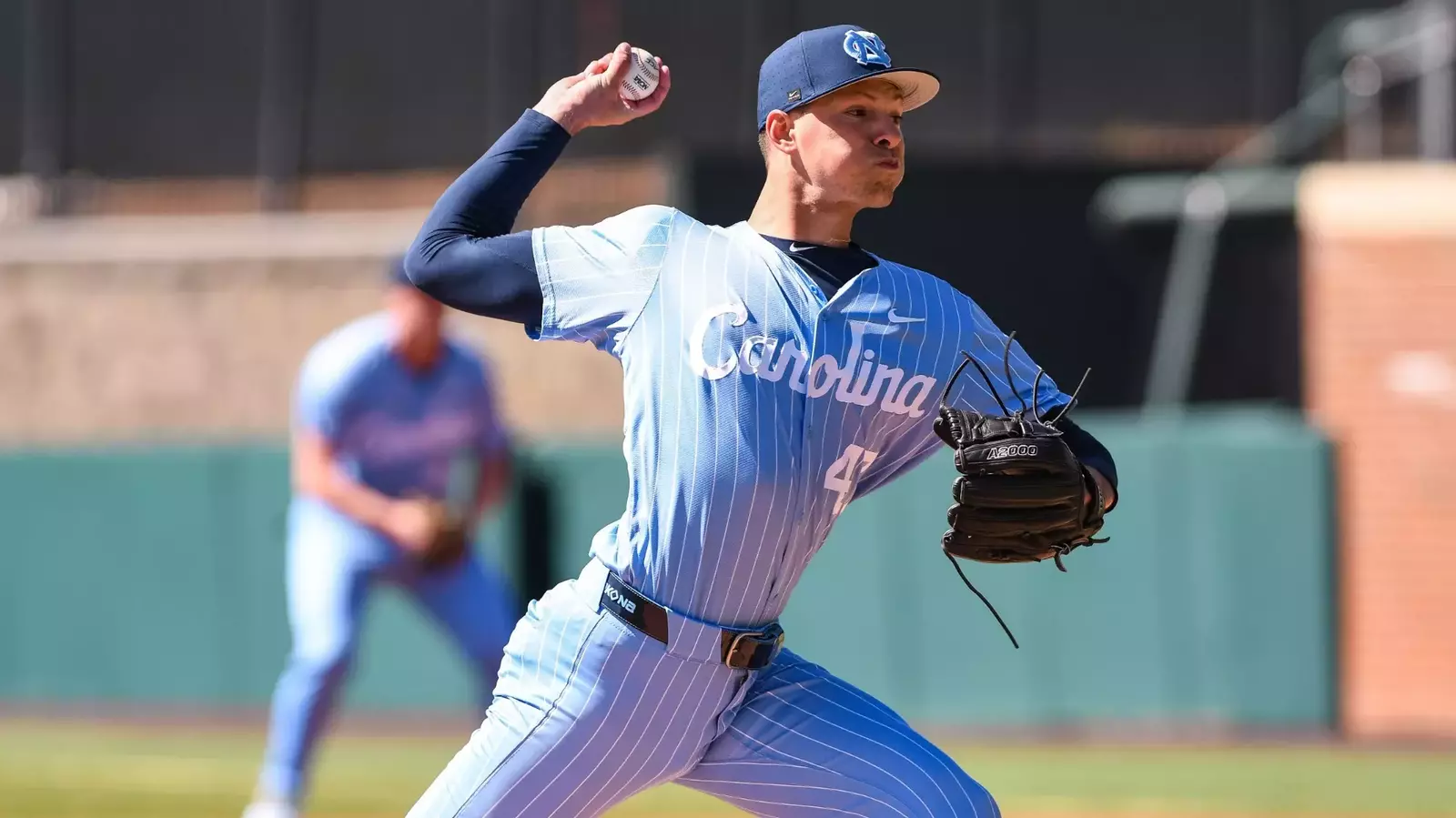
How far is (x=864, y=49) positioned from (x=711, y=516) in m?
0.92

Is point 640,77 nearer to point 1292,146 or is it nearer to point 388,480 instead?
point 388,480

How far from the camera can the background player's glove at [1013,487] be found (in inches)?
147

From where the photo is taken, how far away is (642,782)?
3867mm

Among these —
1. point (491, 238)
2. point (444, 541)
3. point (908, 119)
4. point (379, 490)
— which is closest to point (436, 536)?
point (444, 541)

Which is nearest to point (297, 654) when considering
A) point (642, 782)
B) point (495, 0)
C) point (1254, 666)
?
point (642, 782)

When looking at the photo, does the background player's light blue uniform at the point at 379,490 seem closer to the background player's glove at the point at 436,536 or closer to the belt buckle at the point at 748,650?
the background player's glove at the point at 436,536

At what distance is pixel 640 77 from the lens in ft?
12.9

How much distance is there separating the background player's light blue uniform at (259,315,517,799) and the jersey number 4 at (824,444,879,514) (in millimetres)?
3206

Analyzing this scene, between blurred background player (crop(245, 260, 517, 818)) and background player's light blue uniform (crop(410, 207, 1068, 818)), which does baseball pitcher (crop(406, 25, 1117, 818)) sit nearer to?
background player's light blue uniform (crop(410, 207, 1068, 818))

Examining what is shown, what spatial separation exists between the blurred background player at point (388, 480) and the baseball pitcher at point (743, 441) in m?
3.10

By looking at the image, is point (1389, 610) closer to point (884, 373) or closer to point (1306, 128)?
point (1306, 128)

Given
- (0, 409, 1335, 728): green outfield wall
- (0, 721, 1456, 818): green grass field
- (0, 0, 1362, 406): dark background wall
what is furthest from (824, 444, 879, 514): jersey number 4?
(0, 0, 1362, 406): dark background wall

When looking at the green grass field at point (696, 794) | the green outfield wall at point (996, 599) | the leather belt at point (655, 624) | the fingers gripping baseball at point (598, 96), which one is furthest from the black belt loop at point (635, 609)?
the green outfield wall at point (996, 599)

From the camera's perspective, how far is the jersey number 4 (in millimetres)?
3840
